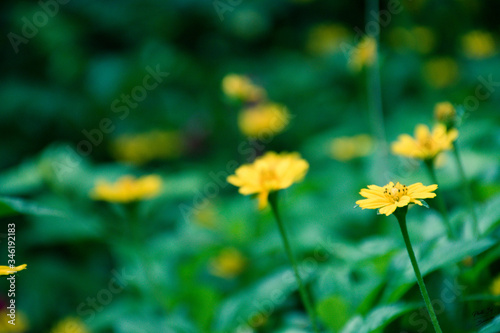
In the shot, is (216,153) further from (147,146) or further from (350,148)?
(350,148)

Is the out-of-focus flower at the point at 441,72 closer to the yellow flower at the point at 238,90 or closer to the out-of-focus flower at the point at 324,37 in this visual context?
the out-of-focus flower at the point at 324,37

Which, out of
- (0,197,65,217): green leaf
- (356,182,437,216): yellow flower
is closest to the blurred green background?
(0,197,65,217): green leaf

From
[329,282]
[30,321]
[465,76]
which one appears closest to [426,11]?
[465,76]

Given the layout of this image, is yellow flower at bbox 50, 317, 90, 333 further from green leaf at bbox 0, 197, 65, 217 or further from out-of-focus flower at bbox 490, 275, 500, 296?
out-of-focus flower at bbox 490, 275, 500, 296

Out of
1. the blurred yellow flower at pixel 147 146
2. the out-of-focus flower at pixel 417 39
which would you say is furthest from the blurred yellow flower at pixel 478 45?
the blurred yellow flower at pixel 147 146

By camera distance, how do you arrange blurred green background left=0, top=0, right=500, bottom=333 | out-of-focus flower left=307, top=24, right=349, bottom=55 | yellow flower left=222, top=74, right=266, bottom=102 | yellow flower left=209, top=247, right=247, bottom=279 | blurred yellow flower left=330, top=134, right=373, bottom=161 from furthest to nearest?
out-of-focus flower left=307, top=24, right=349, bottom=55, blurred yellow flower left=330, top=134, right=373, bottom=161, yellow flower left=209, top=247, right=247, bottom=279, yellow flower left=222, top=74, right=266, bottom=102, blurred green background left=0, top=0, right=500, bottom=333

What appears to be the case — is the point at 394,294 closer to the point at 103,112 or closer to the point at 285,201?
the point at 285,201
